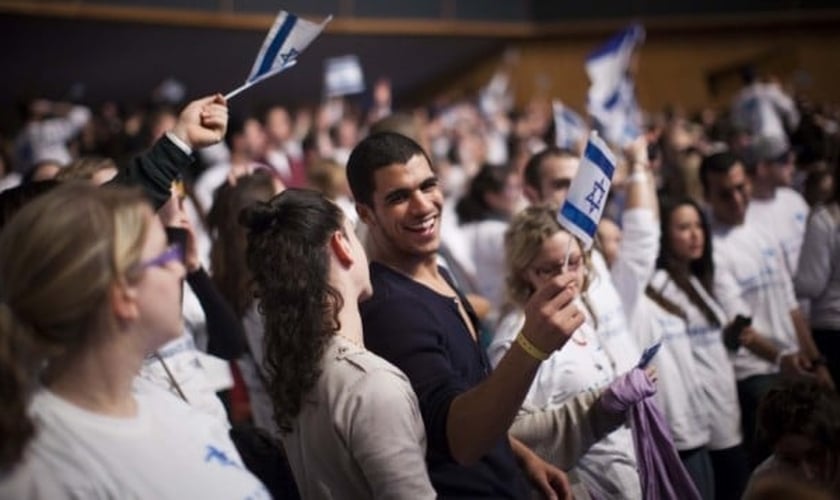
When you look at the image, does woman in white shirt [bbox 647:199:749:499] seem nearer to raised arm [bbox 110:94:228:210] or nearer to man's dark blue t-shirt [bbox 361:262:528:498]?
man's dark blue t-shirt [bbox 361:262:528:498]

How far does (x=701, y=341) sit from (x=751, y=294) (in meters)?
0.70

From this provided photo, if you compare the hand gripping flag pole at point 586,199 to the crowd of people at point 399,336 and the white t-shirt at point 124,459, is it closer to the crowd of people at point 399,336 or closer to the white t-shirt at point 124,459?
the crowd of people at point 399,336

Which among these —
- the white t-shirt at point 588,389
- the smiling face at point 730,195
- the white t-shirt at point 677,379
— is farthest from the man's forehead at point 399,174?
the smiling face at point 730,195

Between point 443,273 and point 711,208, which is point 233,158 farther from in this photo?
point 443,273

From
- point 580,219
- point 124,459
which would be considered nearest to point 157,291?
point 124,459

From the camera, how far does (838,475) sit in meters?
2.65

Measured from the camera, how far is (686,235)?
4074 millimetres

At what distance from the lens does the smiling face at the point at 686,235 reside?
4074mm

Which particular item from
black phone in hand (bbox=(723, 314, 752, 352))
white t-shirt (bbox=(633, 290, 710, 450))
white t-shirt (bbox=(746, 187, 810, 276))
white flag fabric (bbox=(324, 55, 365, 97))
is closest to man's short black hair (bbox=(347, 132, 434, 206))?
white t-shirt (bbox=(633, 290, 710, 450))

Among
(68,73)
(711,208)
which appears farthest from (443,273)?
(68,73)

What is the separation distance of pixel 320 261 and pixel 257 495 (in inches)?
23.1

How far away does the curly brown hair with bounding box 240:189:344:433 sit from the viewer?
2.19 meters

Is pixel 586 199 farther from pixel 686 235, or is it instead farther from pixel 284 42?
pixel 686 235

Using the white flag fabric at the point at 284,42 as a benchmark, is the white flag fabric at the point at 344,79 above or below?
below
